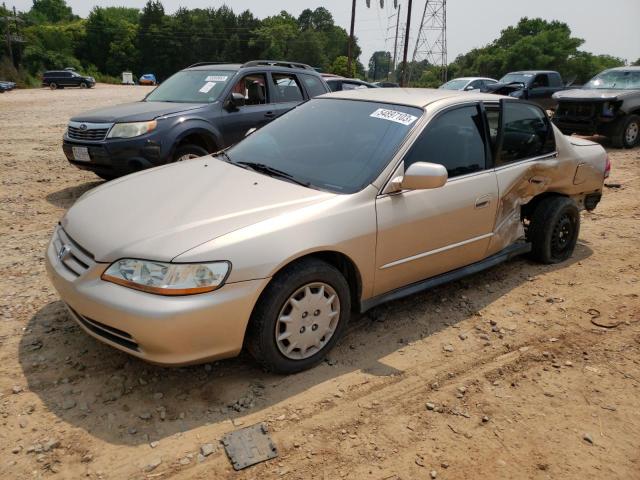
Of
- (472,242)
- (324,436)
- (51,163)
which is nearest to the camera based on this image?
(324,436)

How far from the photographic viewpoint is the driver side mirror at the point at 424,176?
2979mm

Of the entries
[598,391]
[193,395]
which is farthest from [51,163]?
[598,391]

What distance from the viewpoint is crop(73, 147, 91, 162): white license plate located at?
612cm

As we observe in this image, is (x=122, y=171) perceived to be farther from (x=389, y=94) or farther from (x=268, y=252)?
(x=268, y=252)

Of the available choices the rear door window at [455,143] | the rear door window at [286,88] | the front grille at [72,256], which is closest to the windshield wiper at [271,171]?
the rear door window at [455,143]

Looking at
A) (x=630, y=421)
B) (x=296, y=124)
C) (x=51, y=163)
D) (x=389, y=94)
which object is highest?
(x=389, y=94)

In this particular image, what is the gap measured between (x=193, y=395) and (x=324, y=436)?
0.79 m

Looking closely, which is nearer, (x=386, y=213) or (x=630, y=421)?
(x=630, y=421)

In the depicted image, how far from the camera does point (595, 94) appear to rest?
1112 cm

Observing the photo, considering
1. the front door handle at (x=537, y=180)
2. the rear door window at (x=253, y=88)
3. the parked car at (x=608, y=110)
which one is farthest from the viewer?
the parked car at (x=608, y=110)

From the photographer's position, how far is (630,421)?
2.70 m

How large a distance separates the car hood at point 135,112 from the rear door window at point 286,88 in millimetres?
1287

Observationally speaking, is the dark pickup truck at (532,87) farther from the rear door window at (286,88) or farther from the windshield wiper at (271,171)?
the windshield wiper at (271,171)

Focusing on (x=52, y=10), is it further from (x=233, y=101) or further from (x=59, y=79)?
(x=233, y=101)
